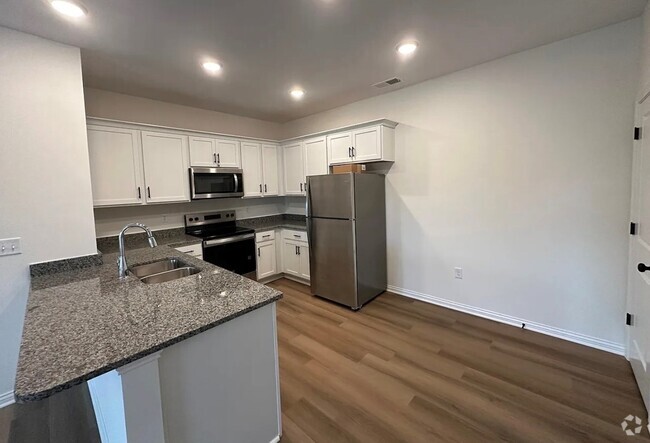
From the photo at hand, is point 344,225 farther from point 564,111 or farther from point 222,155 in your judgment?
point 564,111

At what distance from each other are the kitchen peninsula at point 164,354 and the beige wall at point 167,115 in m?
2.27

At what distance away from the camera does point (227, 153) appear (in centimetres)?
392

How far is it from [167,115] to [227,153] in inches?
33.6

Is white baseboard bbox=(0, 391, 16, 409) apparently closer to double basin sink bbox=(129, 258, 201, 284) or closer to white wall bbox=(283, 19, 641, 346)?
double basin sink bbox=(129, 258, 201, 284)

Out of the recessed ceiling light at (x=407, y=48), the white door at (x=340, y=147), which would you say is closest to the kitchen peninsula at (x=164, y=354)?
the recessed ceiling light at (x=407, y=48)

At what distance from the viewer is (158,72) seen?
2748 mm

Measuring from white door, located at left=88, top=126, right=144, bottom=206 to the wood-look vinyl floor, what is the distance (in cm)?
A: 223

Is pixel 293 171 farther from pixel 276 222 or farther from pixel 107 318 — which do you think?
pixel 107 318

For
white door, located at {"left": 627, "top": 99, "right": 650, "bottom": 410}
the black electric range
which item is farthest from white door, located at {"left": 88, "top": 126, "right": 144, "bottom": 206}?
white door, located at {"left": 627, "top": 99, "right": 650, "bottom": 410}

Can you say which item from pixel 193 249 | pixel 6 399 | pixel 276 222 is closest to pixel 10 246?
pixel 6 399

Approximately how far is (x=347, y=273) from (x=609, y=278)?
2.32m

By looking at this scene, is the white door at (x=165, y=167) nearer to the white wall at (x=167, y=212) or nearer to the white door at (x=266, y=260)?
the white wall at (x=167, y=212)

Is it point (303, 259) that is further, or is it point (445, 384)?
point (303, 259)

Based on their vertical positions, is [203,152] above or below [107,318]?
above
